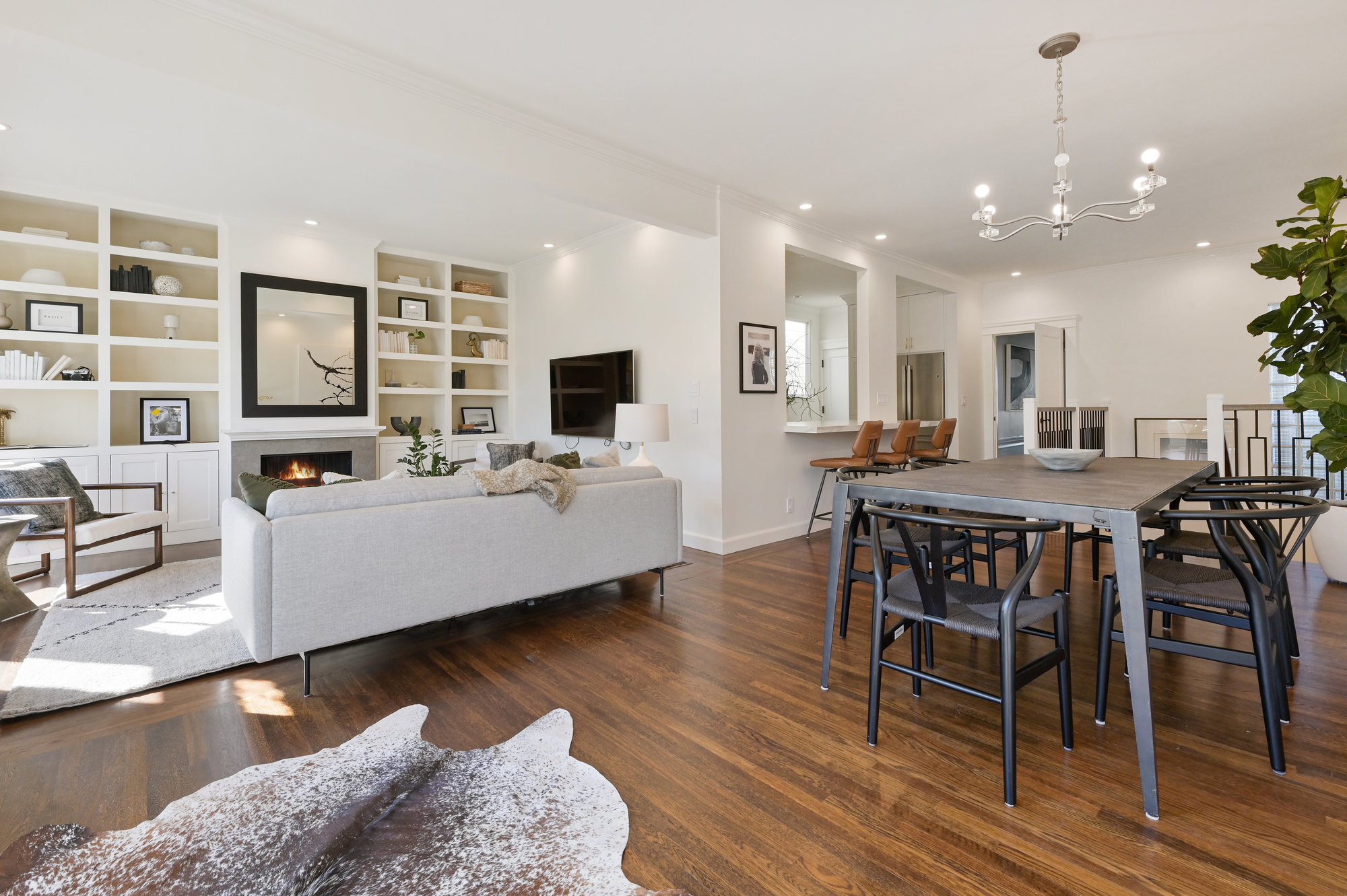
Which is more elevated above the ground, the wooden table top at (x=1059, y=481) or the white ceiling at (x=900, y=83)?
the white ceiling at (x=900, y=83)

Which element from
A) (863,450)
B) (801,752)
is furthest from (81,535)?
(863,450)

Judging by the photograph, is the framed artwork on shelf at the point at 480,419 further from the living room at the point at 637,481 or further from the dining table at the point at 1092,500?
the dining table at the point at 1092,500

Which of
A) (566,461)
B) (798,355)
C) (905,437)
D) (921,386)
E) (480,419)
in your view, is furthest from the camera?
(798,355)

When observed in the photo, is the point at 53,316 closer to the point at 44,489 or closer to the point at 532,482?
the point at 44,489

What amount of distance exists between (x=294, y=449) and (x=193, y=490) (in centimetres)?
79

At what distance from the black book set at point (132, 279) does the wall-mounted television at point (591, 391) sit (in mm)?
3272

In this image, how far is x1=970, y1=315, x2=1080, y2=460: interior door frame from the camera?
24.1 ft

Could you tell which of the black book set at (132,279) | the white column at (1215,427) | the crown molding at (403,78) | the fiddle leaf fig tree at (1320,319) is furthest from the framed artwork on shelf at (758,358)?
the black book set at (132,279)

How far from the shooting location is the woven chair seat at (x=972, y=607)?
1758 millimetres

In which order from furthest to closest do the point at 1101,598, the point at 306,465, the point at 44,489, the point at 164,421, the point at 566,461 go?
1. the point at 306,465
2. the point at 164,421
3. the point at 566,461
4. the point at 44,489
5. the point at 1101,598

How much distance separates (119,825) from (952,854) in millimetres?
2056

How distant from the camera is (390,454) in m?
6.28

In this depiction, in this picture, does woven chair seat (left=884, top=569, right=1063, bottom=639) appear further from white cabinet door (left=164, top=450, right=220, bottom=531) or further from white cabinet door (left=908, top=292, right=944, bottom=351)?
white cabinet door (left=908, top=292, right=944, bottom=351)

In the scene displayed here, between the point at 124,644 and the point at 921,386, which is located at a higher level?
the point at 921,386
